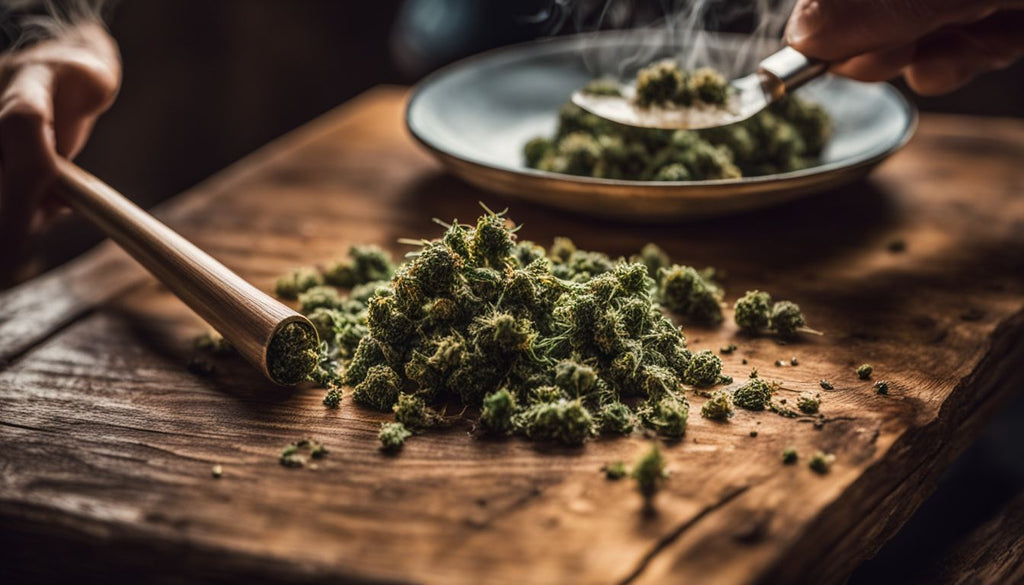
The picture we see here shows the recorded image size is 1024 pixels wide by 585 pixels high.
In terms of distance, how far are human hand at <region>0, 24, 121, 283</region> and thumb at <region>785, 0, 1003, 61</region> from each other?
1.13 m

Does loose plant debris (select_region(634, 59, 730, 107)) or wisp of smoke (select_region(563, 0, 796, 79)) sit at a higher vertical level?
wisp of smoke (select_region(563, 0, 796, 79))

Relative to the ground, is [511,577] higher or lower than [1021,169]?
lower

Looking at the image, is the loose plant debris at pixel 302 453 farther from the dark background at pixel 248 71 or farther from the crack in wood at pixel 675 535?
the dark background at pixel 248 71

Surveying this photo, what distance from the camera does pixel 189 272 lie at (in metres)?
1.15

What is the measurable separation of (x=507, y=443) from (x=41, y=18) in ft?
3.91

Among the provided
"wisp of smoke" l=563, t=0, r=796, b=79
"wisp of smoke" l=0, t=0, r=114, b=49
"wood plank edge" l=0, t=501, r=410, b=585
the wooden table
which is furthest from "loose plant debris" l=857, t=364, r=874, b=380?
"wisp of smoke" l=0, t=0, r=114, b=49

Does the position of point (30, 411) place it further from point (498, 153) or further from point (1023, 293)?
point (1023, 293)

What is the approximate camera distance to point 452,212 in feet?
5.41

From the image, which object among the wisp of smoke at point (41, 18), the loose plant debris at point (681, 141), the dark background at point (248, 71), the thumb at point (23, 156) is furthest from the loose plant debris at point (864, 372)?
the dark background at point (248, 71)

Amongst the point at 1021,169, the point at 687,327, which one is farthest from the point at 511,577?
the point at 1021,169

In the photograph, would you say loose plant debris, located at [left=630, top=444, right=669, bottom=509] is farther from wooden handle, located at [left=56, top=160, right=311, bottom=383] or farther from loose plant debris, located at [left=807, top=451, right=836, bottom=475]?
wooden handle, located at [left=56, top=160, right=311, bottom=383]

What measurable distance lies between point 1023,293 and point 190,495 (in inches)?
45.5

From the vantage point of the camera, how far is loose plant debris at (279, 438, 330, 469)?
948mm

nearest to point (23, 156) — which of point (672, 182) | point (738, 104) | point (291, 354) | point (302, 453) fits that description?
point (291, 354)
